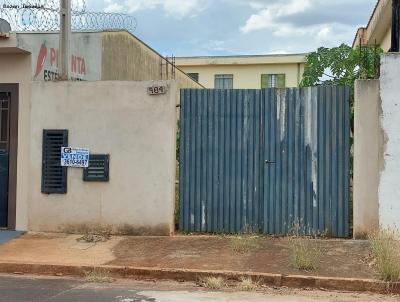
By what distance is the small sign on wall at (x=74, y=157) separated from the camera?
10.1m

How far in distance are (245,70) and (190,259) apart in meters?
32.6

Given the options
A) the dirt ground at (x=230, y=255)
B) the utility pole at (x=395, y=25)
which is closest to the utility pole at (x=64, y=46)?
the dirt ground at (x=230, y=255)

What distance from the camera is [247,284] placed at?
7.22 meters

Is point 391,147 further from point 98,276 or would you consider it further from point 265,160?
point 98,276

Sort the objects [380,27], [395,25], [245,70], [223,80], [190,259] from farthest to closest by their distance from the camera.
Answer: [223,80] < [245,70] < [380,27] < [395,25] < [190,259]

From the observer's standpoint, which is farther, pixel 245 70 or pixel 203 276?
pixel 245 70

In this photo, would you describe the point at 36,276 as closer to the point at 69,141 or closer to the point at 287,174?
the point at 69,141

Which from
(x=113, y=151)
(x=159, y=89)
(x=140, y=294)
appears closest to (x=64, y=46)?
(x=159, y=89)

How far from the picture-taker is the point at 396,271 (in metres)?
7.10

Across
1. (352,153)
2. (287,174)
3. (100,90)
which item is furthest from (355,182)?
(100,90)

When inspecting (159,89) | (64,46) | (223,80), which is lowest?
(159,89)

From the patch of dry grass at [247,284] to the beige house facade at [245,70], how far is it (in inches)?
1276

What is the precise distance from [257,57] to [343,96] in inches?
1202

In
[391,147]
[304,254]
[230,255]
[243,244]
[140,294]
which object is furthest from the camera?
[391,147]
